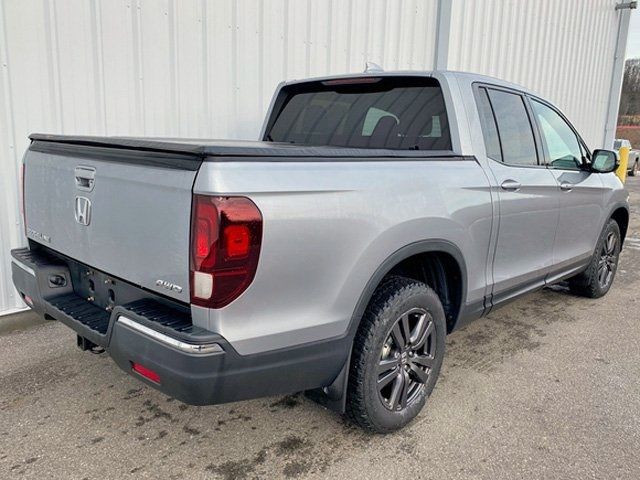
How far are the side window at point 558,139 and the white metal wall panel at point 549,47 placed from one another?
3996 mm

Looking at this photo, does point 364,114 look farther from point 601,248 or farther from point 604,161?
point 601,248

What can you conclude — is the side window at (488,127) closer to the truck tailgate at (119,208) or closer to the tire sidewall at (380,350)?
the tire sidewall at (380,350)

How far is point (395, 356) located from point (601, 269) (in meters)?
3.37

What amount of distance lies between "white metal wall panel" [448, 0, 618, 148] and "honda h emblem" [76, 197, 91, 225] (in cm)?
669

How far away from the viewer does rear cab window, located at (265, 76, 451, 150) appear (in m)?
3.17

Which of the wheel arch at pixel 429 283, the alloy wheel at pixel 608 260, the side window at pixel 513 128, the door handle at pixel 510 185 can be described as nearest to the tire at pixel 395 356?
the wheel arch at pixel 429 283

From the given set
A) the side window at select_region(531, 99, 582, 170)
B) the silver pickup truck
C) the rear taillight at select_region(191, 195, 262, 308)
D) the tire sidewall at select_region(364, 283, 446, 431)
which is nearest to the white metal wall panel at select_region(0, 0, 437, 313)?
the silver pickup truck

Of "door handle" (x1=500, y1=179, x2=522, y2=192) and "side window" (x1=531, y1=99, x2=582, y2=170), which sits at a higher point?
"side window" (x1=531, y1=99, x2=582, y2=170)

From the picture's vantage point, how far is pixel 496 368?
3.46 m

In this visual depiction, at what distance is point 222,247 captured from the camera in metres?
1.81

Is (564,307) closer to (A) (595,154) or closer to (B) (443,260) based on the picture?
(A) (595,154)

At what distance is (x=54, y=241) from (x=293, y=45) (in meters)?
3.81

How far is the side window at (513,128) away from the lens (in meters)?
3.33

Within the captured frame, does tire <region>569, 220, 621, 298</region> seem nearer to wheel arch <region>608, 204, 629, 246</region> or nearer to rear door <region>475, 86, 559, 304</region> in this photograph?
wheel arch <region>608, 204, 629, 246</region>
